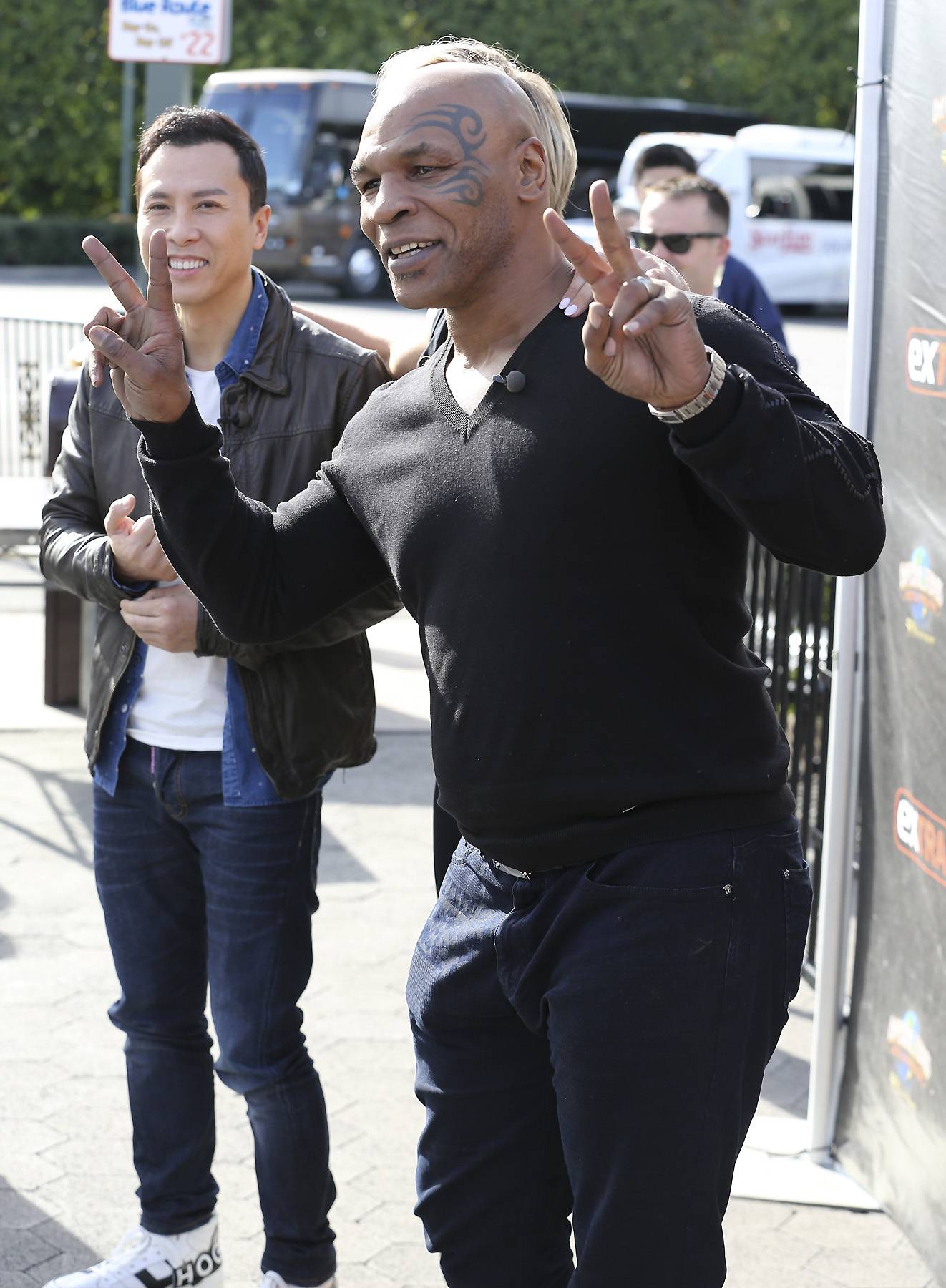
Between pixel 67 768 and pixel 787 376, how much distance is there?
4.43m

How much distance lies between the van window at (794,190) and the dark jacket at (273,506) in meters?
24.2

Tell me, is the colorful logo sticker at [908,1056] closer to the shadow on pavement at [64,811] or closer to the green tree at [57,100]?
the shadow on pavement at [64,811]

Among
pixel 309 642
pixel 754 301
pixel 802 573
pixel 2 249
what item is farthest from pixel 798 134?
pixel 309 642

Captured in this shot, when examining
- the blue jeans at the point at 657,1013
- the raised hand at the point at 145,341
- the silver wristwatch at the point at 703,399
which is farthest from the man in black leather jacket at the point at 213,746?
the silver wristwatch at the point at 703,399

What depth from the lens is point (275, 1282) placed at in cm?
287

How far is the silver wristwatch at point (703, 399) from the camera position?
180cm

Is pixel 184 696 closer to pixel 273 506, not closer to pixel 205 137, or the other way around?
pixel 273 506

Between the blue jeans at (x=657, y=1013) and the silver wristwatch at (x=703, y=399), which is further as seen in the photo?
the blue jeans at (x=657, y=1013)

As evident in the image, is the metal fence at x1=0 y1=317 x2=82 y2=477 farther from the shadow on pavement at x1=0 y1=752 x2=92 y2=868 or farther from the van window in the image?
the van window

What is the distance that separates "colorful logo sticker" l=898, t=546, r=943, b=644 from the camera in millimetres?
2996

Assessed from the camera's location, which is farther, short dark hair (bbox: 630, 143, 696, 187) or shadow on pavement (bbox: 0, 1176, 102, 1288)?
short dark hair (bbox: 630, 143, 696, 187)

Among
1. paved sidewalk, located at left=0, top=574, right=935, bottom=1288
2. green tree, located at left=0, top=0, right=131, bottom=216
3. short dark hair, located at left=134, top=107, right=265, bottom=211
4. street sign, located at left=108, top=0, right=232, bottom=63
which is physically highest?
green tree, located at left=0, top=0, right=131, bottom=216

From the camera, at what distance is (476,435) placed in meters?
2.09

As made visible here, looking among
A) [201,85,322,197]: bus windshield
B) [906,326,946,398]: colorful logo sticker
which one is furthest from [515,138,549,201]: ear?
[201,85,322,197]: bus windshield
